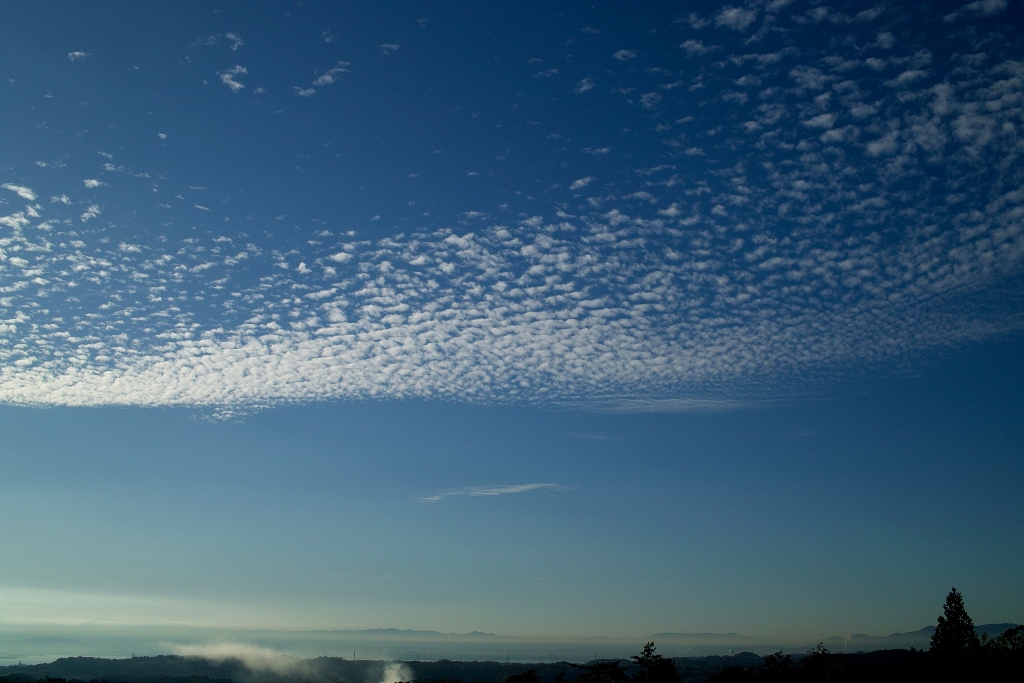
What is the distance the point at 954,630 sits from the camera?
375 feet

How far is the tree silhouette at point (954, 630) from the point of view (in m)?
112

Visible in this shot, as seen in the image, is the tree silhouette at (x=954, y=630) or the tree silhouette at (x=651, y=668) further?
the tree silhouette at (x=954, y=630)

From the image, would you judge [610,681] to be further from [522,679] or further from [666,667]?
[522,679]

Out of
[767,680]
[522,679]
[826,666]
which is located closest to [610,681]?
[522,679]

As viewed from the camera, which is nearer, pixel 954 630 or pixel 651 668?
pixel 651 668

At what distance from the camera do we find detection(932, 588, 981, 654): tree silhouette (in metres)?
112

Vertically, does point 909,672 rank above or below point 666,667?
below

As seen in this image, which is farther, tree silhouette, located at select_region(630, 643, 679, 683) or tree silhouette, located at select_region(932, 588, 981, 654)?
tree silhouette, located at select_region(932, 588, 981, 654)

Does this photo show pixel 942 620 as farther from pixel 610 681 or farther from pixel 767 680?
pixel 610 681

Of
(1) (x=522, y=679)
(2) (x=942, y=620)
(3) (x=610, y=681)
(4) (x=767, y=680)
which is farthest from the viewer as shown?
(2) (x=942, y=620)

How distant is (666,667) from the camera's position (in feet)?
236

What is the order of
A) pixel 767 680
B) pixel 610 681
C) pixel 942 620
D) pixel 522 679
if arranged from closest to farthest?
pixel 610 681 < pixel 522 679 < pixel 767 680 < pixel 942 620

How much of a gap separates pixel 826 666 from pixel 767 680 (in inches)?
353

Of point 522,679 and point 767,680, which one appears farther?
point 767,680
